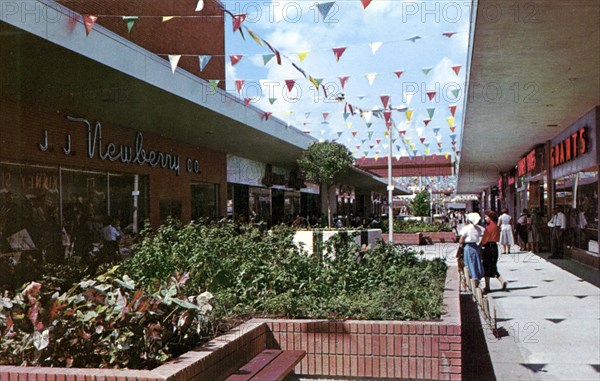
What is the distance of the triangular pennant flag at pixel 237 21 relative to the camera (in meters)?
8.77

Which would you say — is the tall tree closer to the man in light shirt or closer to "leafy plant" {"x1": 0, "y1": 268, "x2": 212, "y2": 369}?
the man in light shirt

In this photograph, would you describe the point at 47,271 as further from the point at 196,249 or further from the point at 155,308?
the point at 155,308

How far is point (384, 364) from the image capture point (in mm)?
5477

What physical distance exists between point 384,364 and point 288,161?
27.5 meters

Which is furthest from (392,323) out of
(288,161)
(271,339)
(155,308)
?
(288,161)

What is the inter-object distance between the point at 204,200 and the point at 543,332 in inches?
707

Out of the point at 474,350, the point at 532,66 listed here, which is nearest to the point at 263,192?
the point at 532,66

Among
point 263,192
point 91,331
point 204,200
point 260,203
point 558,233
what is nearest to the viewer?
point 91,331

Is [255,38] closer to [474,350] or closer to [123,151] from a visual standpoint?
[474,350]

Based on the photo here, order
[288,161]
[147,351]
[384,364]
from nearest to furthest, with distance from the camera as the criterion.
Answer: [147,351] → [384,364] → [288,161]

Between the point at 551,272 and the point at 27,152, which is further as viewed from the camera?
the point at 551,272

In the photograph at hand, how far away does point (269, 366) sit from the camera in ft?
15.8

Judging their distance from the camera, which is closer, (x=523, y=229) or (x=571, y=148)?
(x=571, y=148)

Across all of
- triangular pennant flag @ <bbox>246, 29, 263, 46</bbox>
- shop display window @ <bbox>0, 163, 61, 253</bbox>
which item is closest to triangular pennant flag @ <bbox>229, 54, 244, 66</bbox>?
triangular pennant flag @ <bbox>246, 29, 263, 46</bbox>
